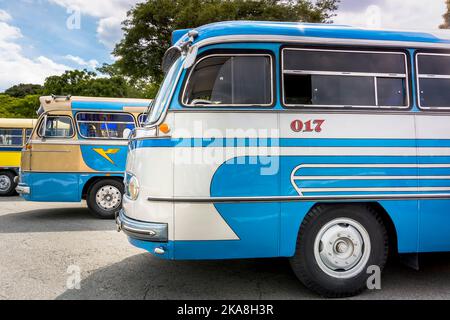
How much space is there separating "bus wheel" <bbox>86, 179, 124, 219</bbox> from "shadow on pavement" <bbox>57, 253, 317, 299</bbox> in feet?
11.8

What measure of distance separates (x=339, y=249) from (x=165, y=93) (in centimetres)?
258

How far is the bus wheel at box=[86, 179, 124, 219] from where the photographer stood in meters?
8.62

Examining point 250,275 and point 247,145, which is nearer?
point 247,145

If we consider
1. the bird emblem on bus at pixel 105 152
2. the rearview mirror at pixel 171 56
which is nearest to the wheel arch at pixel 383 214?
the rearview mirror at pixel 171 56

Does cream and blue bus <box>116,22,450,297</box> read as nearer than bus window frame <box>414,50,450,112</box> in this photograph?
Yes

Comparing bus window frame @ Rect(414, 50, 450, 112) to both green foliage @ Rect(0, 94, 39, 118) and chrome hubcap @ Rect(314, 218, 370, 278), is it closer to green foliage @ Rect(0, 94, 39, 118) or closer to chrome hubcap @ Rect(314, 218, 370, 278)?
chrome hubcap @ Rect(314, 218, 370, 278)

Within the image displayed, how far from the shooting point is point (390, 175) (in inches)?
160

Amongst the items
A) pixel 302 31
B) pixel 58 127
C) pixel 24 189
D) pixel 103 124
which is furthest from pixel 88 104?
pixel 302 31

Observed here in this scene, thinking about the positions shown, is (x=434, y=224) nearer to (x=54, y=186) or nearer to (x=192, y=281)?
(x=192, y=281)

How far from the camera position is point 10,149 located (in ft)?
44.0

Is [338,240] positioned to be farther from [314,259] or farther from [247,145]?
[247,145]

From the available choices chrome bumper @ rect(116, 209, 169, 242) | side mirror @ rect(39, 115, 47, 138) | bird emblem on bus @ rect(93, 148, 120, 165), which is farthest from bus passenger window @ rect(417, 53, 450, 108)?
side mirror @ rect(39, 115, 47, 138)

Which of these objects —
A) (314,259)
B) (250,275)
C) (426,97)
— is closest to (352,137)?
(426,97)

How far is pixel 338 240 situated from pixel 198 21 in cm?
1570
